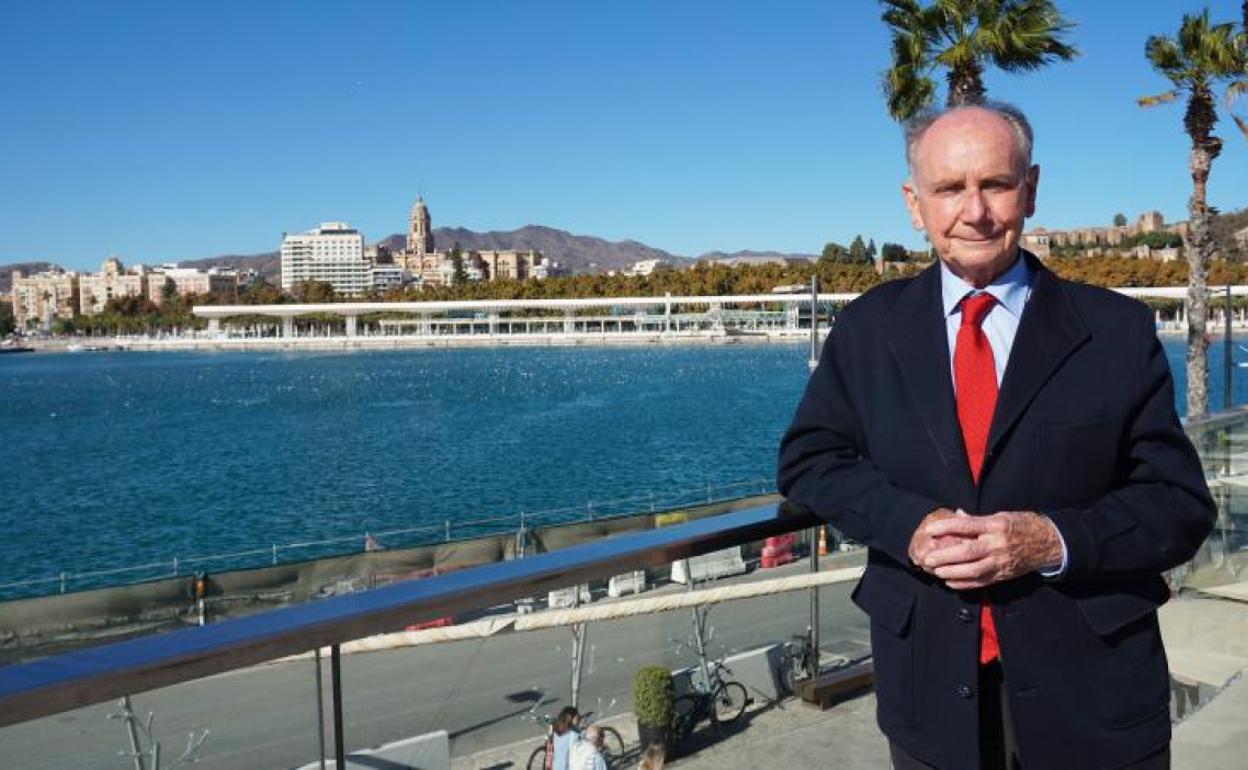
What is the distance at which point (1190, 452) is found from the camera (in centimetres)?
174

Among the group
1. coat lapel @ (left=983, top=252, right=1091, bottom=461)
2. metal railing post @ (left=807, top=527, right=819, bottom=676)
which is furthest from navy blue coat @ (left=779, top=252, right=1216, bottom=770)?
metal railing post @ (left=807, top=527, right=819, bottom=676)

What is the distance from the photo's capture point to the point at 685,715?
2320mm

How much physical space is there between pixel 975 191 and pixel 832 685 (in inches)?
49.8

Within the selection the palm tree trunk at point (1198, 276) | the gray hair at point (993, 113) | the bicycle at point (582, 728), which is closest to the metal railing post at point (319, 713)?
the bicycle at point (582, 728)

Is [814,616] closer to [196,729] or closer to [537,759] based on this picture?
[537,759]

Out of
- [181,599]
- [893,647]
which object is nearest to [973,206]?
[893,647]

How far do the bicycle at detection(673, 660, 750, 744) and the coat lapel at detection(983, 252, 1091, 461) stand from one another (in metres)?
0.90

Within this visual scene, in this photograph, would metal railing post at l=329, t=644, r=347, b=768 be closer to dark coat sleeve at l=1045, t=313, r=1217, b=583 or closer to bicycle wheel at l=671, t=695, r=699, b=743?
bicycle wheel at l=671, t=695, r=699, b=743

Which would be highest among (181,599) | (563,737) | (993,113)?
(993,113)

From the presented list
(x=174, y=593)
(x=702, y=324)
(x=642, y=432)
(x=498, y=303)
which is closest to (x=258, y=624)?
(x=174, y=593)

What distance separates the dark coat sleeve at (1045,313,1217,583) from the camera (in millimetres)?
1633

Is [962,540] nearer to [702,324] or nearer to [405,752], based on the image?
[405,752]

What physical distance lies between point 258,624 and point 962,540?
95 centimetres

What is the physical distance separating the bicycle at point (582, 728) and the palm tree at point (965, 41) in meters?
12.3
